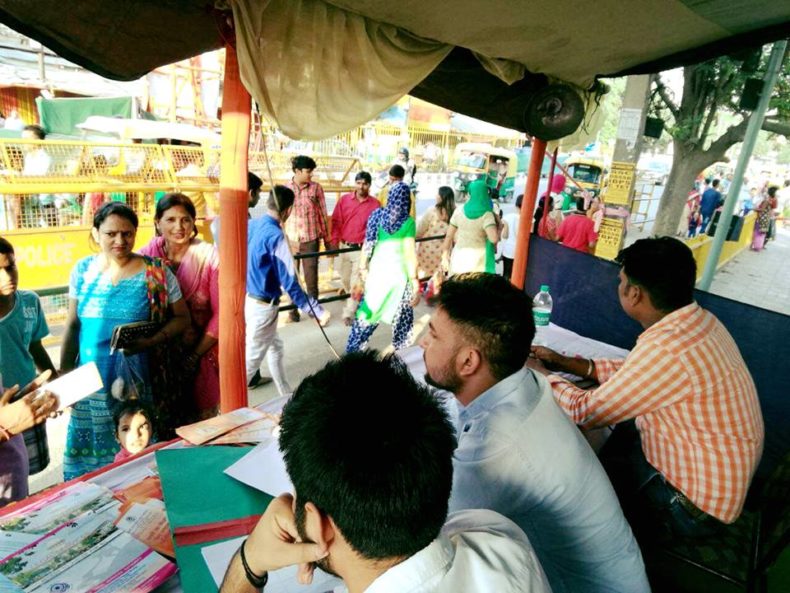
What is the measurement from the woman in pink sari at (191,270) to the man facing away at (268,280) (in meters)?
0.55

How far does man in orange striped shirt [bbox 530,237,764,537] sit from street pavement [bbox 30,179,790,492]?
1.34 meters

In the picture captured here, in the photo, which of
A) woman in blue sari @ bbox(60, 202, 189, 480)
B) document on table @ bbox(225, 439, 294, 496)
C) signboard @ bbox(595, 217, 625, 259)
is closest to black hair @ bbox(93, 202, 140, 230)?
woman in blue sari @ bbox(60, 202, 189, 480)

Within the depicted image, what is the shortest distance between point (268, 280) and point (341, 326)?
82.8 inches

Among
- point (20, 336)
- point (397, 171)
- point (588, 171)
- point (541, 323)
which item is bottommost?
point (541, 323)

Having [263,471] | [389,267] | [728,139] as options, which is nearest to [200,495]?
[263,471]

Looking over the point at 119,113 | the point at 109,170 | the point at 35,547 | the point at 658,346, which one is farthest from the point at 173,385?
the point at 119,113

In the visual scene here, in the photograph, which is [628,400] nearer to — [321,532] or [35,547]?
[321,532]

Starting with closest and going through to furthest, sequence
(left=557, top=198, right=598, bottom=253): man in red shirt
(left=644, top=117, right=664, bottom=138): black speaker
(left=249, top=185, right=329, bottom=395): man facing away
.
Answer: (left=249, top=185, right=329, bottom=395): man facing away < (left=557, top=198, right=598, bottom=253): man in red shirt < (left=644, top=117, right=664, bottom=138): black speaker

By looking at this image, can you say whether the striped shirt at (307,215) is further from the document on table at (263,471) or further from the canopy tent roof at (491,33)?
the document on table at (263,471)

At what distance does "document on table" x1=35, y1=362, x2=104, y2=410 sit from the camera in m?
1.43

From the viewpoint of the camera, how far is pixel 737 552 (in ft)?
6.05

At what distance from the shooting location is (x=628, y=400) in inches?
69.9

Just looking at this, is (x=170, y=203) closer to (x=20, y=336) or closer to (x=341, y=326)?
(x=20, y=336)

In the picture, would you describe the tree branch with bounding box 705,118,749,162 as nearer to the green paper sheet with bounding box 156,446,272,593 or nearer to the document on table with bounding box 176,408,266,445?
the document on table with bounding box 176,408,266,445
